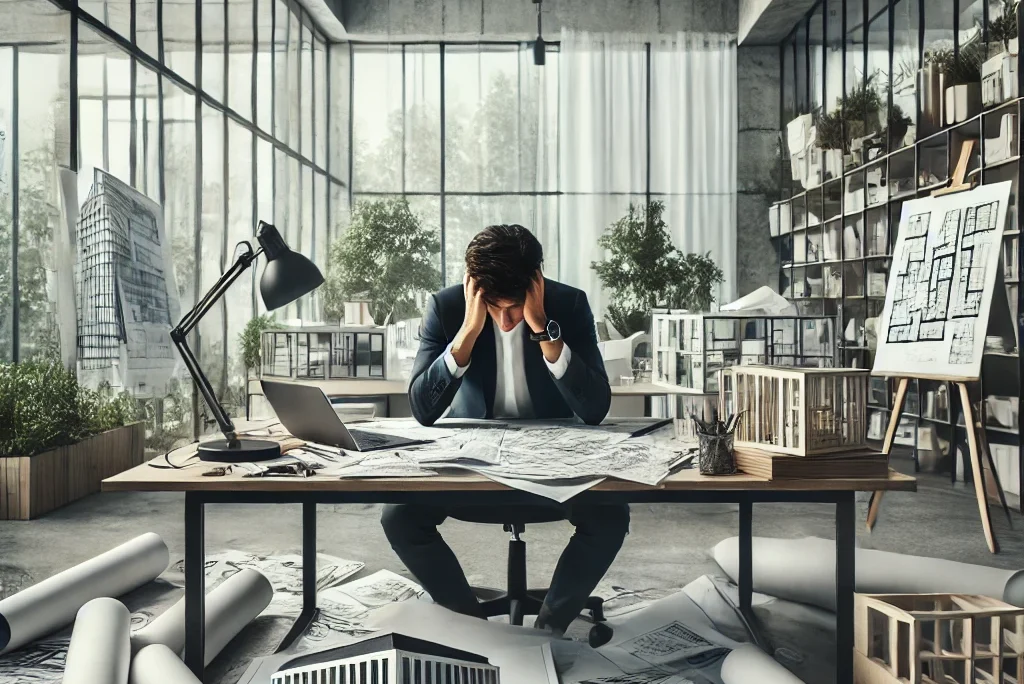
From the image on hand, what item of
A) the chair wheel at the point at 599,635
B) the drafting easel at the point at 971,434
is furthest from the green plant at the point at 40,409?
the drafting easel at the point at 971,434

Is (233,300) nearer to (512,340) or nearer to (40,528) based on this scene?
(40,528)

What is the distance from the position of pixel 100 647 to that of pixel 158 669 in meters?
0.17

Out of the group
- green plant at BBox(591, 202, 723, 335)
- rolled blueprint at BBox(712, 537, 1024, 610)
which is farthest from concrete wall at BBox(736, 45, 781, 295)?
rolled blueprint at BBox(712, 537, 1024, 610)

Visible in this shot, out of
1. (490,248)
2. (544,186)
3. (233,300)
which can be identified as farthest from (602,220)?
(490,248)

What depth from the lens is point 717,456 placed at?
158 cm

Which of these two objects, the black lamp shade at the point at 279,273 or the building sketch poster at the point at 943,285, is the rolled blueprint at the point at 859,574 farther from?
the black lamp shade at the point at 279,273

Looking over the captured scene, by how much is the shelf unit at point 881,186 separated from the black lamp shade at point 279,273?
3.55m

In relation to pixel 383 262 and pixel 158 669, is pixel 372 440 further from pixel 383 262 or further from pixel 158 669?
pixel 383 262

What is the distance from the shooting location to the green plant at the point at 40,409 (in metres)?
4.08

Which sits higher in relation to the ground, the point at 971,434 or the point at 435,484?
the point at 435,484

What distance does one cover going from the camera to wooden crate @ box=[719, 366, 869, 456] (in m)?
1.54

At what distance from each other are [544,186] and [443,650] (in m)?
7.90

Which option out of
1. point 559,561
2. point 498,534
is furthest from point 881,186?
Answer: point 559,561

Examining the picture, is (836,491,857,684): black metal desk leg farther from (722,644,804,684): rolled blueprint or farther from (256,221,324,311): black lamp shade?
(256,221,324,311): black lamp shade
